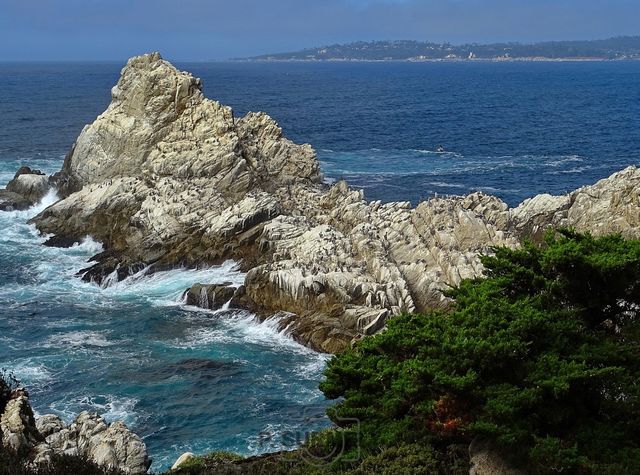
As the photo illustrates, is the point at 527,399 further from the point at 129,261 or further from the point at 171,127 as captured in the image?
the point at 171,127

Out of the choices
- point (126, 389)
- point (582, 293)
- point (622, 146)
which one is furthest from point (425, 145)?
point (582, 293)

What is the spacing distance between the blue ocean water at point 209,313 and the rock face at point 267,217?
159 centimetres

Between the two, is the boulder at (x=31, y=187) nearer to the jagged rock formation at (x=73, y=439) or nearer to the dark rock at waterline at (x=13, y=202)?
the dark rock at waterline at (x=13, y=202)

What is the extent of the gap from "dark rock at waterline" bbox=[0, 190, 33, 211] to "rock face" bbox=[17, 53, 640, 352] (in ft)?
9.24

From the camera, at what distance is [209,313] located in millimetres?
37906

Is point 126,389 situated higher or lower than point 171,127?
lower

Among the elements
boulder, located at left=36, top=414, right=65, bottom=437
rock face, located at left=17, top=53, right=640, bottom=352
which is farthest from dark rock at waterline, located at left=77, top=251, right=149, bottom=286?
boulder, located at left=36, top=414, right=65, bottom=437

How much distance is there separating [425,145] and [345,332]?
193 feet

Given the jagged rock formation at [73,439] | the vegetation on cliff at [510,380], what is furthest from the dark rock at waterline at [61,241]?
the vegetation on cliff at [510,380]

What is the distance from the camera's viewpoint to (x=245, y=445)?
85.9 ft

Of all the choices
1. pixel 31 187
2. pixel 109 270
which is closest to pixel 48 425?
pixel 109 270

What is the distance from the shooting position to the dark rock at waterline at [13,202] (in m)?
55.7

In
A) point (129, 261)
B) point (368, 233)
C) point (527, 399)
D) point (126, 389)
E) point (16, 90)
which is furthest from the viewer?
point (16, 90)

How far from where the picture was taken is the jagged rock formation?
19.9 m
